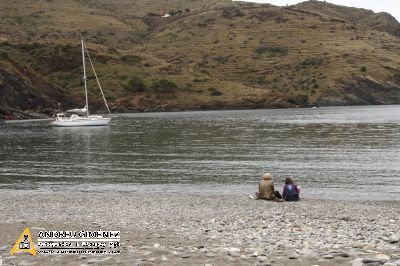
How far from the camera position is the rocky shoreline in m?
14.5

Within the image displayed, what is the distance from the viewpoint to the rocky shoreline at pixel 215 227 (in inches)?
569

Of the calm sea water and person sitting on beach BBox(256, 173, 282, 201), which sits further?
the calm sea water

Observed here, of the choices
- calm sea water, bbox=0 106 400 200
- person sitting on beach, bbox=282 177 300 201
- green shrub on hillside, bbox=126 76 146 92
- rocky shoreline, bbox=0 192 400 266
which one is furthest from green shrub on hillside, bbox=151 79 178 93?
person sitting on beach, bbox=282 177 300 201

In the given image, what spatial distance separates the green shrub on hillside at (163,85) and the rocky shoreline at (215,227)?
498 feet

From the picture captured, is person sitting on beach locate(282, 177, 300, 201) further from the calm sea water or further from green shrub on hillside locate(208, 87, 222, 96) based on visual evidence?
green shrub on hillside locate(208, 87, 222, 96)

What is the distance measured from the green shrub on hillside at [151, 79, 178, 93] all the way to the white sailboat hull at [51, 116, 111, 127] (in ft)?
228

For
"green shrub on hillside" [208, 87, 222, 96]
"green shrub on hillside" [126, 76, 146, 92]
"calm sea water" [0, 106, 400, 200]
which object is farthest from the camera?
"green shrub on hillside" [208, 87, 222, 96]

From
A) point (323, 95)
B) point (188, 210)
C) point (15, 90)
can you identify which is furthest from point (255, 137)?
point (323, 95)

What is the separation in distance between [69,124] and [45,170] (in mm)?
70428

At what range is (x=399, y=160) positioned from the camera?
47.6 metres

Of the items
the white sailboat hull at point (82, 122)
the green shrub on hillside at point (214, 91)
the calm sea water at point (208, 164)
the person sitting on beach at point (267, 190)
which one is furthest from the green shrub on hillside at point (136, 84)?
the person sitting on beach at point (267, 190)

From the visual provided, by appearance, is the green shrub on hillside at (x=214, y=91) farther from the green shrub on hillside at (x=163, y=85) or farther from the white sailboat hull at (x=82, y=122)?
the white sailboat hull at (x=82, y=122)

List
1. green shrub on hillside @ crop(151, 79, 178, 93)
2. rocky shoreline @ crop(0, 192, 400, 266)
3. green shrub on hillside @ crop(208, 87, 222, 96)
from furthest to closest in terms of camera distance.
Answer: green shrub on hillside @ crop(208, 87, 222, 96) < green shrub on hillside @ crop(151, 79, 178, 93) < rocky shoreline @ crop(0, 192, 400, 266)

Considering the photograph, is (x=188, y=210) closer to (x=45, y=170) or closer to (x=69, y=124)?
(x=45, y=170)
